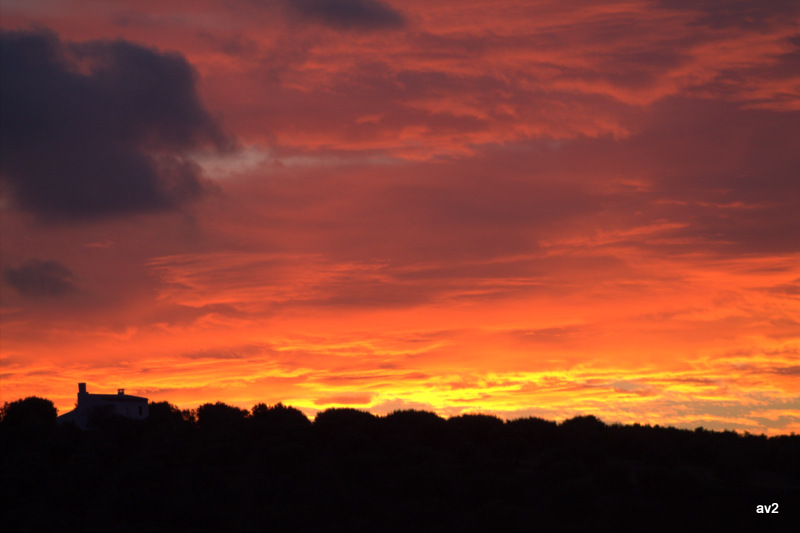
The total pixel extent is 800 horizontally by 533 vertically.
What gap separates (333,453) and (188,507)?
35.3 feet

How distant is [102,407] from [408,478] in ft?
147

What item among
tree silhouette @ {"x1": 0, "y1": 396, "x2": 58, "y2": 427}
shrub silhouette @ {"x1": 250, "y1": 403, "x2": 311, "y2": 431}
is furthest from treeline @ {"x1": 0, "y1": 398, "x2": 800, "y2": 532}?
tree silhouette @ {"x1": 0, "y1": 396, "x2": 58, "y2": 427}

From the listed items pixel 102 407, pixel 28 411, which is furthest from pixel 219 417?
pixel 28 411

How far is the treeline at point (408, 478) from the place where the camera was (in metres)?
40.4

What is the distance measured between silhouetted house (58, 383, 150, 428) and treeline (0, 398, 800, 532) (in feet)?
60.1

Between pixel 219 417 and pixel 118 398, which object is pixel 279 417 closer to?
pixel 219 417

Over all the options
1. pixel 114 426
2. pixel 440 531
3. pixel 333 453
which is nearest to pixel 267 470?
pixel 333 453

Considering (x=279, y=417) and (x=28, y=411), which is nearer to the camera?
(x=279, y=417)

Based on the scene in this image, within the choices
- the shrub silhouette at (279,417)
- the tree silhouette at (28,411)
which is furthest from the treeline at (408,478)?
the tree silhouette at (28,411)

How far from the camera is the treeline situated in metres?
40.4

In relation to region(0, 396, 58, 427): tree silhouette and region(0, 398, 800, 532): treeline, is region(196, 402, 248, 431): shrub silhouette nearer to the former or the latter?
region(0, 398, 800, 532): treeline

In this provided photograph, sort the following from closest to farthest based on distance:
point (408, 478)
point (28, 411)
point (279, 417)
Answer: point (408, 478) → point (279, 417) → point (28, 411)

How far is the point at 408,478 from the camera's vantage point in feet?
150

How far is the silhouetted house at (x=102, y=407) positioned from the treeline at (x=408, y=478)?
60.1 feet
